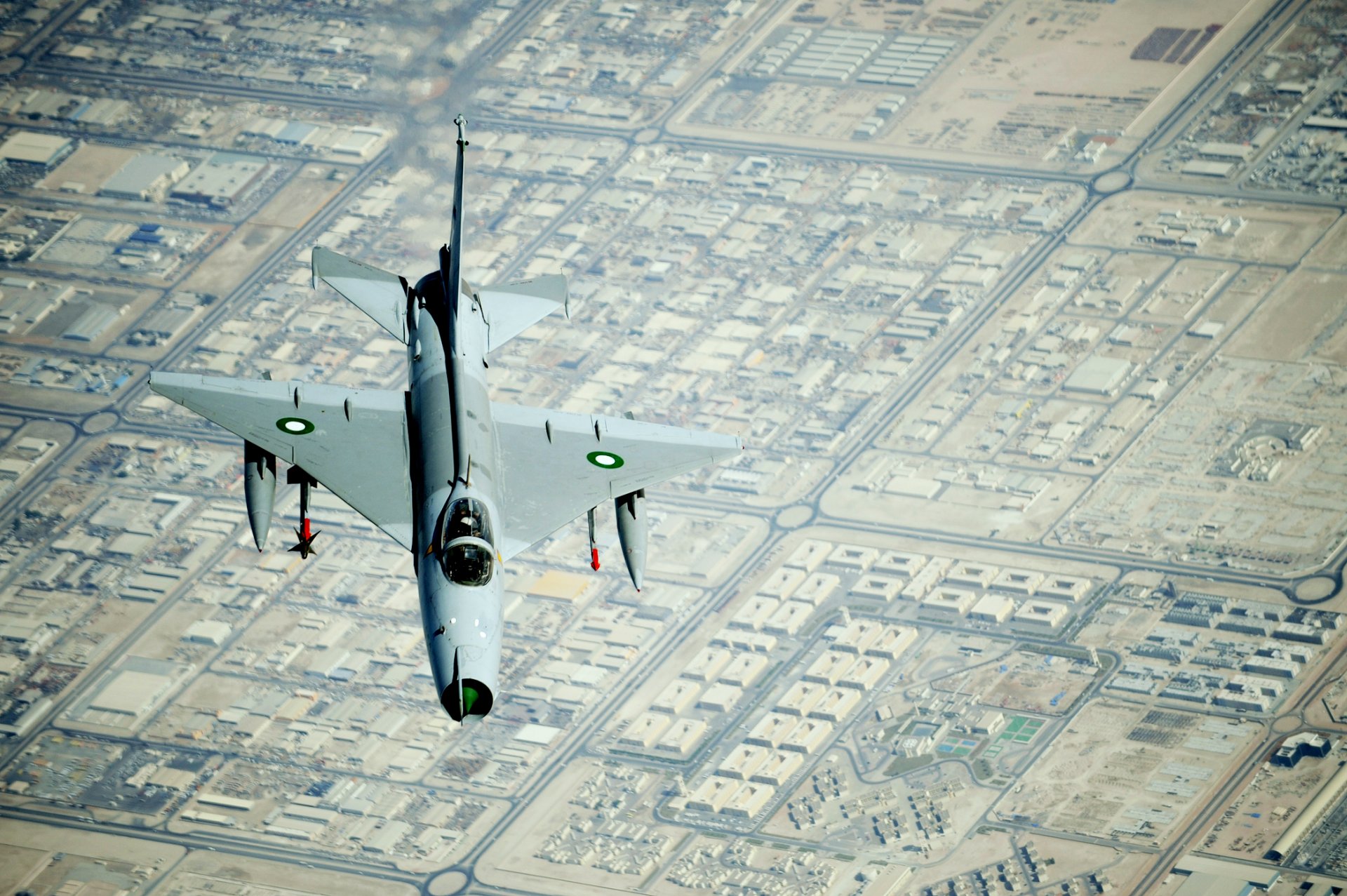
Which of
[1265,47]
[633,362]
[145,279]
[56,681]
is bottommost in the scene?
[56,681]

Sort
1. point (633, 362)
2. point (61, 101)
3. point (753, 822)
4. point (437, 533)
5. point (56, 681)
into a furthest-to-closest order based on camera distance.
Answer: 1. point (61, 101)
2. point (633, 362)
3. point (56, 681)
4. point (753, 822)
5. point (437, 533)

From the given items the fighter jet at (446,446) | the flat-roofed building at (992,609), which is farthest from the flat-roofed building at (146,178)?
the fighter jet at (446,446)

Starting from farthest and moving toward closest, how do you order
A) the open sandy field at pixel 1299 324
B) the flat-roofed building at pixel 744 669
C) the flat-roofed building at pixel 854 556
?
1. the open sandy field at pixel 1299 324
2. the flat-roofed building at pixel 854 556
3. the flat-roofed building at pixel 744 669

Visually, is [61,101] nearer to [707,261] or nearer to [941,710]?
[707,261]

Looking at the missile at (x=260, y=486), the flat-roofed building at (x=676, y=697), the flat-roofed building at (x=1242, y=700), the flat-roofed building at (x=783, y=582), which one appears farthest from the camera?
the flat-roofed building at (x=783, y=582)

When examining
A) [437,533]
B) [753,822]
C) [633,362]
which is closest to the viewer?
[437,533]

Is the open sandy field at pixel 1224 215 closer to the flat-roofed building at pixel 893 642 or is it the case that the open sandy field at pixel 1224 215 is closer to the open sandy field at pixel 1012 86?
the open sandy field at pixel 1012 86

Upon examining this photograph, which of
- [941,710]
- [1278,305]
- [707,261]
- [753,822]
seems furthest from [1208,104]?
[753,822]
